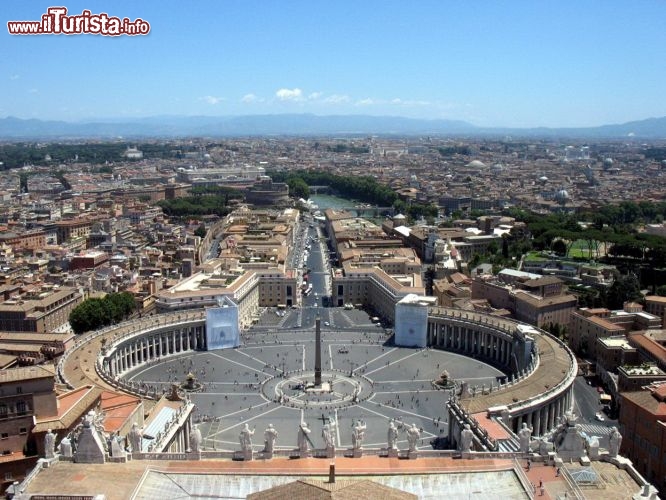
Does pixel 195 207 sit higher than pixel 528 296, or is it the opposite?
pixel 528 296

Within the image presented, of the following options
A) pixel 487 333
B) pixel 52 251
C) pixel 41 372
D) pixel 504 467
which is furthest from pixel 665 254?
pixel 52 251

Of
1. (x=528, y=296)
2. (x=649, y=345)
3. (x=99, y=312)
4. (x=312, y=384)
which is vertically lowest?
(x=312, y=384)

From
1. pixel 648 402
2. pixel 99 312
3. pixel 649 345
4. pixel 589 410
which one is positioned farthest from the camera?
Result: pixel 99 312

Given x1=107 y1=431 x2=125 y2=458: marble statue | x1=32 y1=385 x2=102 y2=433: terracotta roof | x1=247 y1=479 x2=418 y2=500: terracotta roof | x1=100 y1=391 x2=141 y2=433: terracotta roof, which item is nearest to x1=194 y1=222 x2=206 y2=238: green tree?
x1=100 y1=391 x2=141 y2=433: terracotta roof

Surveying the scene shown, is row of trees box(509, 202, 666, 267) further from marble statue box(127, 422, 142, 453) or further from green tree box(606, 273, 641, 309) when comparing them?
marble statue box(127, 422, 142, 453)

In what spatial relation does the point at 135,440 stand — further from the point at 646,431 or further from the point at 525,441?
the point at 646,431

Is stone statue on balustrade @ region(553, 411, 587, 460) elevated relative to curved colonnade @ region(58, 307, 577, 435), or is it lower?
elevated

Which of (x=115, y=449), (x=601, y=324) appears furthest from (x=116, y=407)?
(x=601, y=324)

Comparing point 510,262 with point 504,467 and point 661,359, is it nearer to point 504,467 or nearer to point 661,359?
point 661,359
